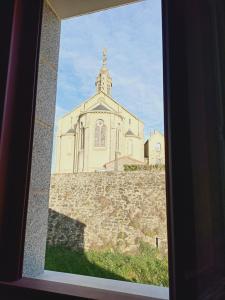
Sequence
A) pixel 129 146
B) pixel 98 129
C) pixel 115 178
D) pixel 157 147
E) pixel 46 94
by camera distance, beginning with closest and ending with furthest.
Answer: pixel 46 94 → pixel 157 147 → pixel 115 178 → pixel 129 146 → pixel 98 129


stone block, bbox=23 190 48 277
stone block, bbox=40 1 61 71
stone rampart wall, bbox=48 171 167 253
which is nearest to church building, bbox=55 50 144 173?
stone rampart wall, bbox=48 171 167 253

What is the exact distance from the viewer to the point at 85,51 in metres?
2.01

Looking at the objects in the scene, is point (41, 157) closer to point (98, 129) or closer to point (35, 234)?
point (35, 234)

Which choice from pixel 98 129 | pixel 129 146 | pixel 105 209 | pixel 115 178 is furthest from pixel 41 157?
pixel 98 129

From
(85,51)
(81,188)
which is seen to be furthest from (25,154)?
(81,188)

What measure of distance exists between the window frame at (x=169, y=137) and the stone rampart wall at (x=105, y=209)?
8.53 feet

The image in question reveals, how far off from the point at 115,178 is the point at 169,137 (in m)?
4.60

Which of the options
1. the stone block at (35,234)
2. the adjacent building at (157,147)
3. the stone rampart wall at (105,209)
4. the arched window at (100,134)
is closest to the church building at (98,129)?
Answer: the arched window at (100,134)

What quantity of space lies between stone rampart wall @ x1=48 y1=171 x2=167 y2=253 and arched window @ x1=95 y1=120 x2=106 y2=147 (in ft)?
27.9

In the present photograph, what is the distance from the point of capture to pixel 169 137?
24.4 inches

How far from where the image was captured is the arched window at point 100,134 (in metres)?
14.0

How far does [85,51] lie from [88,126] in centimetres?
1190

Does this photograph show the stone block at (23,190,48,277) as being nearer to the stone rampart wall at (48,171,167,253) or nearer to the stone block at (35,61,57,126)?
the stone block at (35,61,57,126)

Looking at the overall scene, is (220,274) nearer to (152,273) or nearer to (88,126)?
(152,273)
